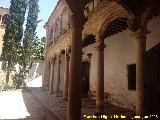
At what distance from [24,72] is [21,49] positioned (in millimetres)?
3155

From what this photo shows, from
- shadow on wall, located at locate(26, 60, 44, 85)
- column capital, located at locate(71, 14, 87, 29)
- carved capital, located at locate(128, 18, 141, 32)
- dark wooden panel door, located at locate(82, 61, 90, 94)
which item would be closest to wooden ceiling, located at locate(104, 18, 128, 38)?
carved capital, located at locate(128, 18, 141, 32)

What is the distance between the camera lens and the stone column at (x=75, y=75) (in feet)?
17.5

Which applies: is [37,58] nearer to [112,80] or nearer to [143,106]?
[112,80]

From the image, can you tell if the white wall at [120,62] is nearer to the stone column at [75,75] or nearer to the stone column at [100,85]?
the stone column at [100,85]

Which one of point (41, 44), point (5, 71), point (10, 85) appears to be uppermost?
point (41, 44)

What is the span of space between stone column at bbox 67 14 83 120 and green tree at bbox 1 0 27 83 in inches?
967

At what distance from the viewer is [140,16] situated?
7.05 m

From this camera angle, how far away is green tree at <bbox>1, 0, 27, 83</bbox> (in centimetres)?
2883

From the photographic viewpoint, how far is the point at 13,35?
2925cm

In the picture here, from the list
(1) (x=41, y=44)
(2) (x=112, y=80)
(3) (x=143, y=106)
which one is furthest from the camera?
(1) (x=41, y=44)

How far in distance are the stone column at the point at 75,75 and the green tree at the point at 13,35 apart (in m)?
24.6

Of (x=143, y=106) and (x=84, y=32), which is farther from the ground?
(x=84, y=32)

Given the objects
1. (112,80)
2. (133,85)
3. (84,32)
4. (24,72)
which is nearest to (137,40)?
(133,85)

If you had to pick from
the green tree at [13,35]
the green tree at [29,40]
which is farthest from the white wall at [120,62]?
the green tree at [13,35]
